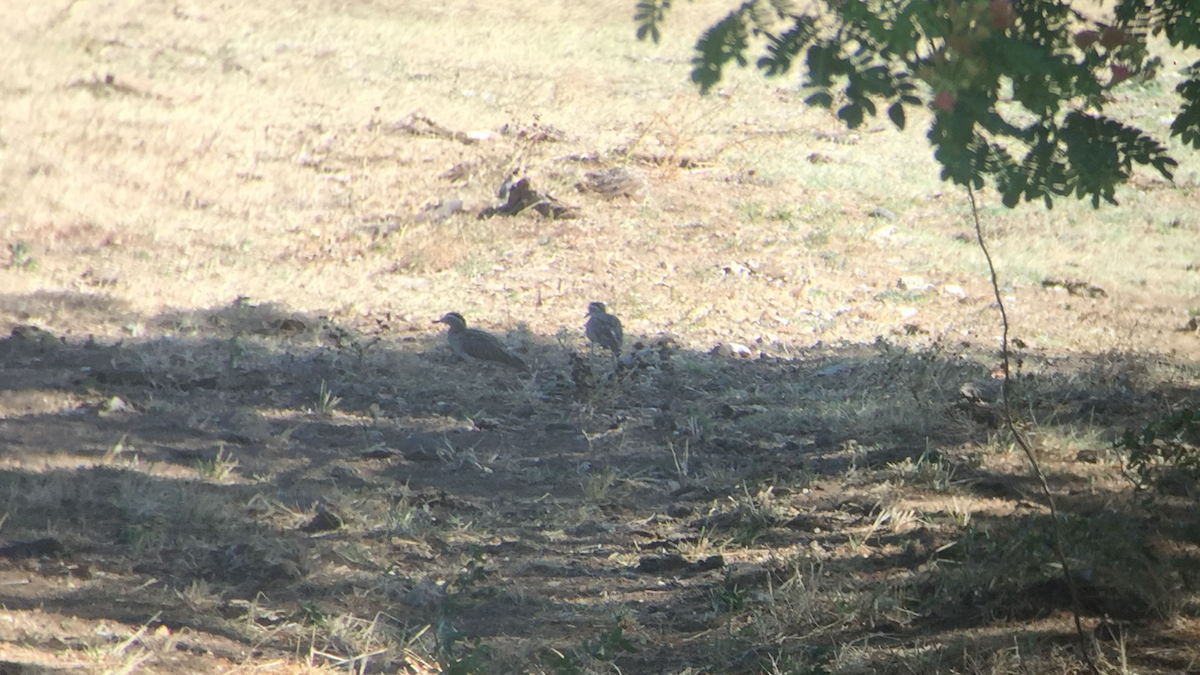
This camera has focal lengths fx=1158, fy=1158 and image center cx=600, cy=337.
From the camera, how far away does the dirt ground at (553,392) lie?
11.1ft

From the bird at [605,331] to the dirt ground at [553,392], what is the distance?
0.41 ft

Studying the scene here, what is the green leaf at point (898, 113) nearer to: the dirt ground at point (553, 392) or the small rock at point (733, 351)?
the dirt ground at point (553, 392)

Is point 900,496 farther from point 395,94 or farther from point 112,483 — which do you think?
point 395,94

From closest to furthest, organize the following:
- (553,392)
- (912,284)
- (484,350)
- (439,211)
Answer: (553,392) < (484,350) < (912,284) < (439,211)

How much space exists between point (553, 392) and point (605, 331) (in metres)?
0.54

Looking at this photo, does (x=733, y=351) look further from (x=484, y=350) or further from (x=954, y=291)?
(x=954, y=291)

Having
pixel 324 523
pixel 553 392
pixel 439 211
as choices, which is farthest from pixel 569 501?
pixel 439 211

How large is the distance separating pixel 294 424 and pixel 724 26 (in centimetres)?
341

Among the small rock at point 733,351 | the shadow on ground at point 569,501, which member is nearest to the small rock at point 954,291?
the shadow on ground at point 569,501

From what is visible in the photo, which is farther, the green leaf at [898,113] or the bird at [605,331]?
the bird at [605,331]

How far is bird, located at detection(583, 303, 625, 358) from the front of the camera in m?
6.16

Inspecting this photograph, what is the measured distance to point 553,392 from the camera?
19.2 feet

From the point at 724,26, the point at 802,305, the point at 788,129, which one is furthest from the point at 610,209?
the point at 724,26

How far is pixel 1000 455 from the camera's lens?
4.64 m
